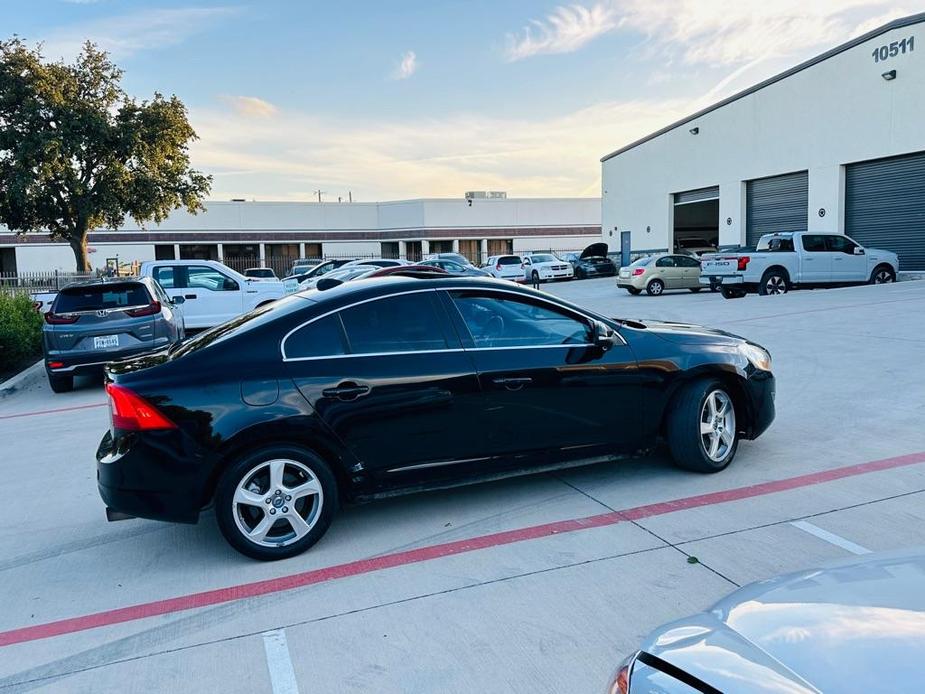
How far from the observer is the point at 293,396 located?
4.37 metres

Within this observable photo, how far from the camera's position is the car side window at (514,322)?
5.00 metres

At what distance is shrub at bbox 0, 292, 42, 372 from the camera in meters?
12.1

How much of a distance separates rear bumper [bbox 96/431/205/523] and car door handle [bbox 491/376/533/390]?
1904 mm

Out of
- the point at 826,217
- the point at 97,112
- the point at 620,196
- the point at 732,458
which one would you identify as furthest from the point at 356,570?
the point at 620,196

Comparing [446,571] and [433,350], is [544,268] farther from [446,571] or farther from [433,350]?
[446,571]

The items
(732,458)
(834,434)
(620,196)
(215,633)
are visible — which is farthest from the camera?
(620,196)

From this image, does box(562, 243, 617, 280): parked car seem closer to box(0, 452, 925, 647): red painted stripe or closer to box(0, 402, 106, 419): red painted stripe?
box(0, 402, 106, 419): red painted stripe

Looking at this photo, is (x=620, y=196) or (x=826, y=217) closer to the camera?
(x=826, y=217)

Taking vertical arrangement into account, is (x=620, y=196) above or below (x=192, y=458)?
above

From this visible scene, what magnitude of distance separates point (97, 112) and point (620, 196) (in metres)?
27.6

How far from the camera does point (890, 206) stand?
2417cm

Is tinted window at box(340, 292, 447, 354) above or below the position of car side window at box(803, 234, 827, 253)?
below

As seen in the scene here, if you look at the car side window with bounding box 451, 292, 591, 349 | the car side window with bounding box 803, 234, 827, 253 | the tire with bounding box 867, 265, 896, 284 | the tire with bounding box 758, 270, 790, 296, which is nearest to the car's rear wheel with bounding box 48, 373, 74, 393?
the car side window with bounding box 451, 292, 591, 349

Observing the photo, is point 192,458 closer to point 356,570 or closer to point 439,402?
point 356,570
